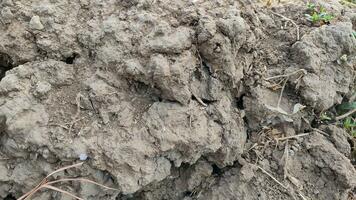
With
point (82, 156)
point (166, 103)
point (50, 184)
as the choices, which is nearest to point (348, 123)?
point (166, 103)

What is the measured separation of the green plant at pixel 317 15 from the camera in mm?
2924

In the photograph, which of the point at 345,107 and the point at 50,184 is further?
the point at 345,107

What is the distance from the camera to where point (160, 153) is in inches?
88.4

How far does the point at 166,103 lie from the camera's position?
2.32m

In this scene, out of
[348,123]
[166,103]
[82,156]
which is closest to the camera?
[82,156]

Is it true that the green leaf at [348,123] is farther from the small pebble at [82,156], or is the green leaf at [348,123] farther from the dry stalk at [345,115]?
the small pebble at [82,156]

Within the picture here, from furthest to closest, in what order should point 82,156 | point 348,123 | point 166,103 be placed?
point 348,123 → point 166,103 → point 82,156

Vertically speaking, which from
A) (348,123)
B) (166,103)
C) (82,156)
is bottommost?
(348,123)

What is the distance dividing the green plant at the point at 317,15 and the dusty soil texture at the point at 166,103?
0.18 m

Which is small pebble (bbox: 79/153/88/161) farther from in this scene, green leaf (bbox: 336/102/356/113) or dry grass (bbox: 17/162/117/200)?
green leaf (bbox: 336/102/356/113)

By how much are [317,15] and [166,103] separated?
1.32 m

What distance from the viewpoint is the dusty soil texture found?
2.20 meters

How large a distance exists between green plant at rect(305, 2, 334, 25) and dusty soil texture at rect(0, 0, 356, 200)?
0.18 m

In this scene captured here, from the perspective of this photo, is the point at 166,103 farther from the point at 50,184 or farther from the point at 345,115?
the point at 345,115
